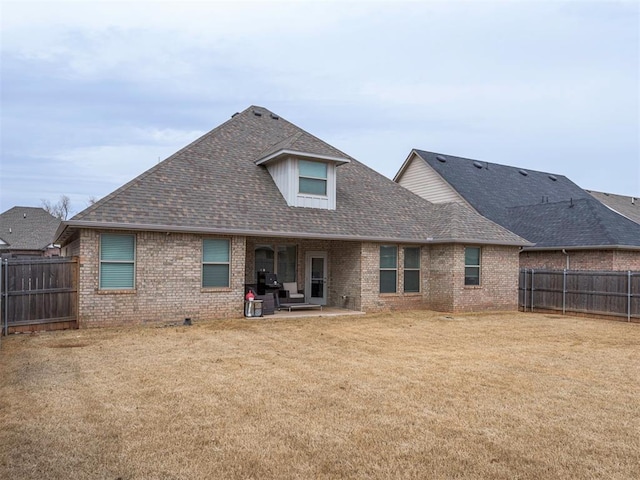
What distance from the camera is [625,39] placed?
50.3ft

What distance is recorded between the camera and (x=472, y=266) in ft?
56.7

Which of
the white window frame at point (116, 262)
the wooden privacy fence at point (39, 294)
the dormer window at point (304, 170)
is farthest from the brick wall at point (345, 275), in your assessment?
the wooden privacy fence at point (39, 294)

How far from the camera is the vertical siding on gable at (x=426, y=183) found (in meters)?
24.6

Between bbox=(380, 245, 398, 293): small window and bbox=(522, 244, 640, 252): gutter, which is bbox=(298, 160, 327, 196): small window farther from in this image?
bbox=(522, 244, 640, 252): gutter

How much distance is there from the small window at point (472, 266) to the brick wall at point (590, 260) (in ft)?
15.5

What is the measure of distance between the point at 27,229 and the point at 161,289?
128 feet

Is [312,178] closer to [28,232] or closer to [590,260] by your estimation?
[590,260]

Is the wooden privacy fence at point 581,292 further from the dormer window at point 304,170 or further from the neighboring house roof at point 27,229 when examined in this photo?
the neighboring house roof at point 27,229

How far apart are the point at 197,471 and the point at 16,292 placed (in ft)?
31.4

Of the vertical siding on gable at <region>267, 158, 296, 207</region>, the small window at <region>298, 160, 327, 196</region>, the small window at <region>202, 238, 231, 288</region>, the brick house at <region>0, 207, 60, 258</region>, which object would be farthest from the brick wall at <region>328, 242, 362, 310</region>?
the brick house at <region>0, 207, 60, 258</region>

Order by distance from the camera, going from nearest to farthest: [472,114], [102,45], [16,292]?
[16,292] < [102,45] < [472,114]

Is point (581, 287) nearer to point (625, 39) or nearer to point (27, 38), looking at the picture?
point (625, 39)

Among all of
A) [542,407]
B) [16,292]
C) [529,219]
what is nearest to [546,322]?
[529,219]

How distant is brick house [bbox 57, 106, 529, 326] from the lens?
12484mm
